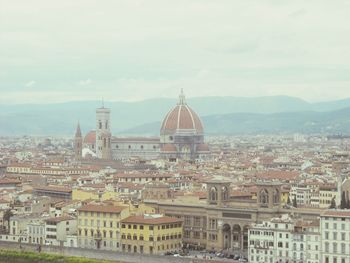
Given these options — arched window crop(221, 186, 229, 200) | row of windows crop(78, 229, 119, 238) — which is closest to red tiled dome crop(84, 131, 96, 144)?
row of windows crop(78, 229, 119, 238)

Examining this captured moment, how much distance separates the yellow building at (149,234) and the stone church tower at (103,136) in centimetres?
9602

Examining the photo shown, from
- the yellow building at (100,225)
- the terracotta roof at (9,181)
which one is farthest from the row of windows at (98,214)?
the terracotta roof at (9,181)

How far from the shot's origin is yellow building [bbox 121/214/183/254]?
225 feet

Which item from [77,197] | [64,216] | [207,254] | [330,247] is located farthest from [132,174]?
[330,247]

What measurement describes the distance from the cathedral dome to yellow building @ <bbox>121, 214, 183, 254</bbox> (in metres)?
98.6

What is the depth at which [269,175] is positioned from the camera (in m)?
112

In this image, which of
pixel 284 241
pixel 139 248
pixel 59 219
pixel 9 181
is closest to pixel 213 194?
pixel 139 248

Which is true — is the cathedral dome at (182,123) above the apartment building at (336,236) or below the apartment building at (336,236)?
above

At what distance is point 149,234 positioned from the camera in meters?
68.8

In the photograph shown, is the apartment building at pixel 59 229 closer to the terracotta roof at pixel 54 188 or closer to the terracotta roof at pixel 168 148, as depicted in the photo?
the terracotta roof at pixel 54 188

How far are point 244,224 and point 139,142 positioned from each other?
110449 mm

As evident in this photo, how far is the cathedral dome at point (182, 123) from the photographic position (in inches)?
6703

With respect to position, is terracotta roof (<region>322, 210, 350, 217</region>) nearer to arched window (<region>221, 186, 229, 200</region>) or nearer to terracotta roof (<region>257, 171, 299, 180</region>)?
arched window (<region>221, 186, 229, 200</region>)

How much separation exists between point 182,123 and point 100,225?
9960 centimetres
